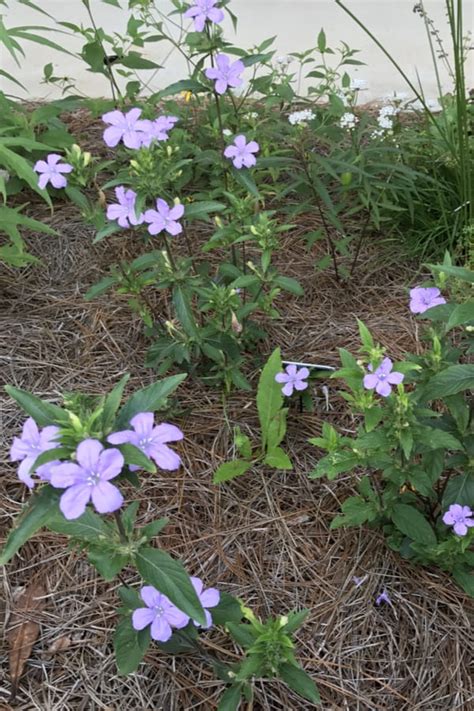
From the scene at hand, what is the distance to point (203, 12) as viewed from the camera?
64.8 inches

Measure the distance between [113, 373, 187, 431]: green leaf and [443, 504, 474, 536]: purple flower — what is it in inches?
28.0

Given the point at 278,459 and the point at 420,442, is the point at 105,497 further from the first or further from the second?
the point at 278,459

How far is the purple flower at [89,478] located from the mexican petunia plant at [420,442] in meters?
0.60

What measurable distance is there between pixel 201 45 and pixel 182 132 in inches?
23.7

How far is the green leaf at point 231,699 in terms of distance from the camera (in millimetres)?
1302

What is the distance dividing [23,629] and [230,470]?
60 centimetres

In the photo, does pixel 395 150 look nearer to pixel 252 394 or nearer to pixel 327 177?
pixel 327 177

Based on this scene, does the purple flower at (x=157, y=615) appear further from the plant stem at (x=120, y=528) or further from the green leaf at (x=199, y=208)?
the green leaf at (x=199, y=208)

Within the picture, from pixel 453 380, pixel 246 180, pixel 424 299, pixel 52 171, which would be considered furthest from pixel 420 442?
pixel 52 171

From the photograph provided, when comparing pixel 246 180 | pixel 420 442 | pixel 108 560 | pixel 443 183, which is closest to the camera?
pixel 108 560

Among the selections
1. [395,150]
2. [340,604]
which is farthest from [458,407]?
[395,150]

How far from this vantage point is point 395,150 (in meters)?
2.17

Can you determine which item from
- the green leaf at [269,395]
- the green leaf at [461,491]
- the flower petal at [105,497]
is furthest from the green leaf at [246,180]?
the flower petal at [105,497]

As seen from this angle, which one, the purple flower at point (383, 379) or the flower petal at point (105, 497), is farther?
the purple flower at point (383, 379)
